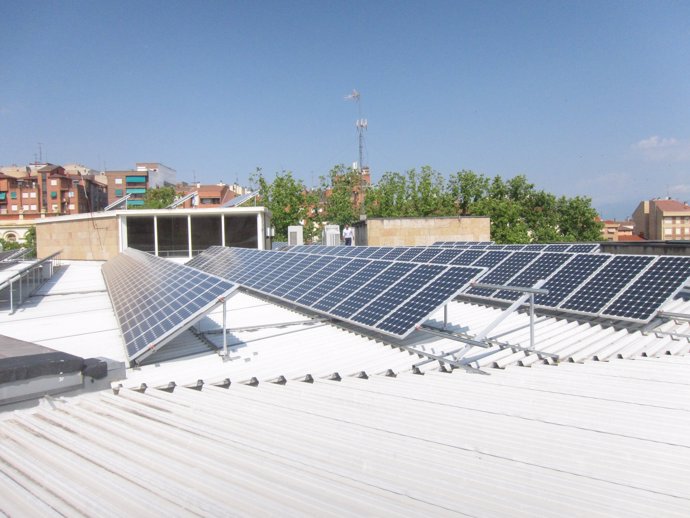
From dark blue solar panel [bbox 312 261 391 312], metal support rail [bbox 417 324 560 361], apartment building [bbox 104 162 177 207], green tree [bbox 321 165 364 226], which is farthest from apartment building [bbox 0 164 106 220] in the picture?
metal support rail [bbox 417 324 560 361]

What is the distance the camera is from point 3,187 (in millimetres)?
116375

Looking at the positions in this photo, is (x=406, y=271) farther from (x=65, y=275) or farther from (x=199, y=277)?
(x=65, y=275)

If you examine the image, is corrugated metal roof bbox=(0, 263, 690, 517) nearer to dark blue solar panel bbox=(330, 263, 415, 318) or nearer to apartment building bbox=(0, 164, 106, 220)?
dark blue solar panel bbox=(330, 263, 415, 318)

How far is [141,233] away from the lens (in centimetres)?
3409

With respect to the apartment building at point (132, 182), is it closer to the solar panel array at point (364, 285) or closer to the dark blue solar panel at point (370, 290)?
the solar panel array at point (364, 285)

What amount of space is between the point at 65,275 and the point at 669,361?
25.7 metres

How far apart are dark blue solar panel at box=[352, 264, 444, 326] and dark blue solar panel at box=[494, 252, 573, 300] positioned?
3.38 meters

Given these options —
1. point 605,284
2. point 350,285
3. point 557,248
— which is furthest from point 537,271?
point 557,248

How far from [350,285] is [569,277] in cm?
573

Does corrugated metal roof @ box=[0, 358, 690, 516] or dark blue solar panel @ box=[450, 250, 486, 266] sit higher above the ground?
dark blue solar panel @ box=[450, 250, 486, 266]

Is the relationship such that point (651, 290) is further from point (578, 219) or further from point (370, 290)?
point (578, 219)

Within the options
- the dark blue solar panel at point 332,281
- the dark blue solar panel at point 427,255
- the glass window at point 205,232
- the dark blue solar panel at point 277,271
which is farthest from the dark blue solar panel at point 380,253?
the glass window at point 205,232

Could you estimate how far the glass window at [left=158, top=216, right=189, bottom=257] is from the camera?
34.2 meters

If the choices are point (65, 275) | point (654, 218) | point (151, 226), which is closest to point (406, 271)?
point (65, 275)
